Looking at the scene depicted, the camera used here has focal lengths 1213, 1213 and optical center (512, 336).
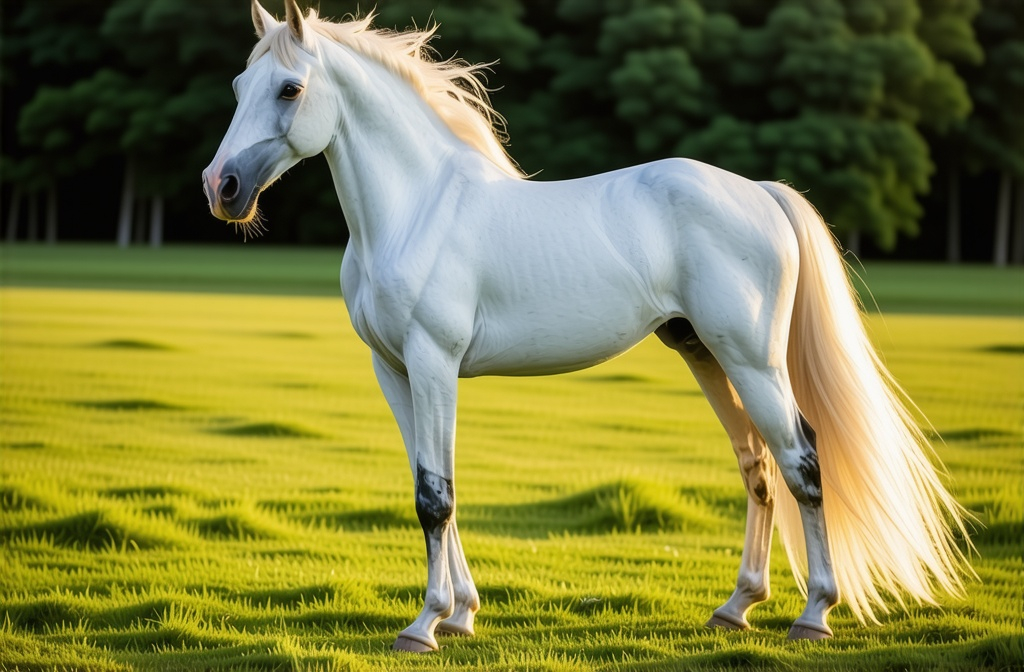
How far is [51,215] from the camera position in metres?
39.6

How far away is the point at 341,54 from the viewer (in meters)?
4.03

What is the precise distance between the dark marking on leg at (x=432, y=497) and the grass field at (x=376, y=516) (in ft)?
1.46

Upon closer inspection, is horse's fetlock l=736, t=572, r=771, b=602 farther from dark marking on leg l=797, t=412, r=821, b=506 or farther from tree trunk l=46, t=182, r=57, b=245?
tree trunk l=46, t=182, r=57, b=245

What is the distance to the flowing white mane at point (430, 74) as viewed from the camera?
412cm

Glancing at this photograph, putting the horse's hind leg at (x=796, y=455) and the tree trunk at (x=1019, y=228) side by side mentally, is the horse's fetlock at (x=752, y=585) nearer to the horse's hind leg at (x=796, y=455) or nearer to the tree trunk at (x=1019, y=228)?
the horse's hind leg at (x=796, y=455)

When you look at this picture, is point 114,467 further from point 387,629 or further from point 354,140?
point 354,140

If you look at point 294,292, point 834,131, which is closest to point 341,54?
point 294,292

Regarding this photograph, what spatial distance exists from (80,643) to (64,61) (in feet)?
126

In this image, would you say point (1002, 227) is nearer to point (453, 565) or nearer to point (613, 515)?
point (613, 515)

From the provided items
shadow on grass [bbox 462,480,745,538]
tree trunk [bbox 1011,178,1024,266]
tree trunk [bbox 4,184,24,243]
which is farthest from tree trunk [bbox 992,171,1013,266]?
shadow on grass [bbox 462,480,745,538]

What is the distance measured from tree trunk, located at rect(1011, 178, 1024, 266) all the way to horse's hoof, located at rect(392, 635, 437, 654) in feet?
114

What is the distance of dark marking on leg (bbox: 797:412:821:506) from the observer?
4.07 meters

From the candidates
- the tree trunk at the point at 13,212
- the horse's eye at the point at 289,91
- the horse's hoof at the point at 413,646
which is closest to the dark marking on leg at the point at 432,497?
the horse's hoof at the point at 413,646

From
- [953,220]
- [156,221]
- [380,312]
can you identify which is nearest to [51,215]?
[156,221]
